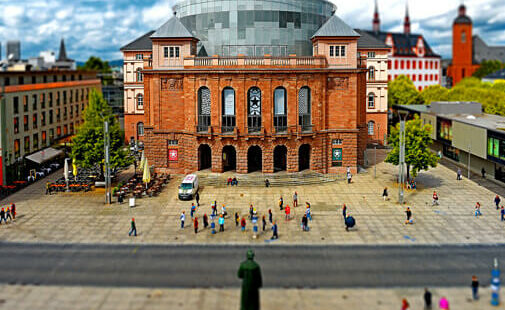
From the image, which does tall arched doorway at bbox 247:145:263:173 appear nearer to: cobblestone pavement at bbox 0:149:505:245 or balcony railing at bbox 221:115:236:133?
balcony railing at bbox 221:115:236:133

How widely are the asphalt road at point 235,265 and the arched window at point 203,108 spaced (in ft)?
97.8

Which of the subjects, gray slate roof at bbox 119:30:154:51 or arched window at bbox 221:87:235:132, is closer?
arched window at bbox 221:87:235:132

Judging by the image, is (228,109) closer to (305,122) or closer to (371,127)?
(305,122)

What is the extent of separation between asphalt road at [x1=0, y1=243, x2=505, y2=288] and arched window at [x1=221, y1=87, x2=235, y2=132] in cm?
2884

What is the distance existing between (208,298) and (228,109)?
39532 millimetres

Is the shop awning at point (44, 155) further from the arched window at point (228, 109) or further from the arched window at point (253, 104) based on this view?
the arched window at point (253, 104)

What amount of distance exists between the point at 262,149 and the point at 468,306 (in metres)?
40.1

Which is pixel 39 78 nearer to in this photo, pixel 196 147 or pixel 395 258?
pixel 196 147

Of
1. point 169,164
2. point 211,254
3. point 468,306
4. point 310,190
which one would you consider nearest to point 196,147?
point 169,164

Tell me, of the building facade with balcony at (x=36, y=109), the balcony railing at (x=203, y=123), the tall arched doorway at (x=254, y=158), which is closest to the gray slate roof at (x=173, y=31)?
the balcony railing at (x=203, y=123)

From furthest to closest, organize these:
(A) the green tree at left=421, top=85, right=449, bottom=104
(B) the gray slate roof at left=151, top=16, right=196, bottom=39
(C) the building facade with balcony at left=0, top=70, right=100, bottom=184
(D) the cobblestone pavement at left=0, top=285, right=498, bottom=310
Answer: (A) the green tree at left=421, top=85, right=449, bottom=104 → (C) the building facade with balcony at left=0, top=70, right=100, bottom=184 → (B) the gray slate roof at left=151, top=16, right=196, bottom=39 → (D) the cobblestone pavement at left=0, top=285, right=498, bottom=310

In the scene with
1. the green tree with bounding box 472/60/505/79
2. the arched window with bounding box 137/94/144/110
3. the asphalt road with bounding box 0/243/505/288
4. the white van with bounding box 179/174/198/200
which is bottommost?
→ the asphalt road with bounding box 0/243/505/288

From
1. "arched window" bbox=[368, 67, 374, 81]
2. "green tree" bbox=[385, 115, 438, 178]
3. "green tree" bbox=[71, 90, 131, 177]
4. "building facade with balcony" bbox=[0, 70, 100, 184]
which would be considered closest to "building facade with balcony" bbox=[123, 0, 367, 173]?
"green tree" bbox=[71, 90, 131, 177]

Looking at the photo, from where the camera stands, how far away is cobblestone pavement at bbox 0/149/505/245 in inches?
1747
